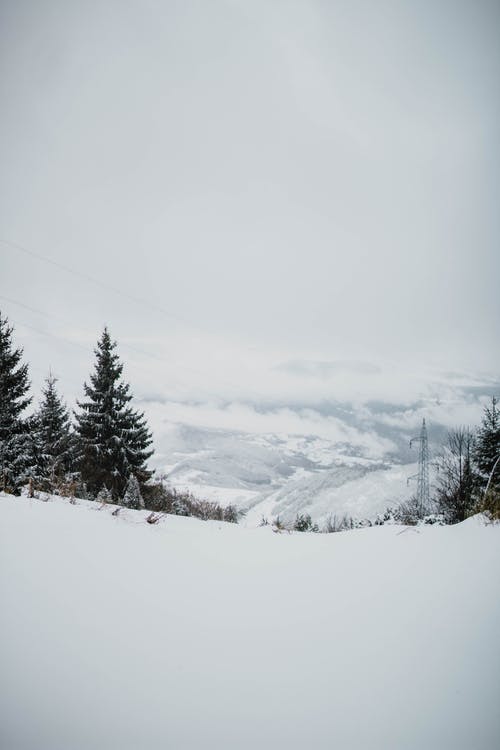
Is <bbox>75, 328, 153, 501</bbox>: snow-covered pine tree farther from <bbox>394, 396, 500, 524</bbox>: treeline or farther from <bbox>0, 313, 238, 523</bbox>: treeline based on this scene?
<bbox>394, 396, 500, 524</bbox>: treeline

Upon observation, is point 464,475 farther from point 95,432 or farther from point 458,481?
point 95,432

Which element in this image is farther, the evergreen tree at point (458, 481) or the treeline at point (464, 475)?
the evergreen tree at point (458, 481)

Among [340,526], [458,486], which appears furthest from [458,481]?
[340,526]

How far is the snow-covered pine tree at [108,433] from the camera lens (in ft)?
60.7

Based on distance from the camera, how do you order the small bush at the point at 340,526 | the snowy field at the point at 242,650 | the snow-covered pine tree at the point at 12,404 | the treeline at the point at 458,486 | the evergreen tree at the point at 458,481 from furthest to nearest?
the snow-covered pine tree at the point at 12,404
the small bush at the point at 340,526
the evergreen tree at the point at 458,481
the treeline at the point at 458,486
the snowy field at the point at 242,650

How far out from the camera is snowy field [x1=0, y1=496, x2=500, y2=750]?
1.06m

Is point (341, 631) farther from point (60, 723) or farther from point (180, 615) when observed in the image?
point (60, 723)

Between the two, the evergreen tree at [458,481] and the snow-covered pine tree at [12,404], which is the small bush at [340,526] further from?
the snow-covered pine tree at [12,404]

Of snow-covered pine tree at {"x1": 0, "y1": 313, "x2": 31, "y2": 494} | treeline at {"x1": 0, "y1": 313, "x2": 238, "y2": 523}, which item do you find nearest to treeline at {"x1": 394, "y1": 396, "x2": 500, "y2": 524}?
treeline at {"x1": 0, "y1": 313, "x2": 238, "y2": 523}

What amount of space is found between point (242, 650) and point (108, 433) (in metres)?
19.9

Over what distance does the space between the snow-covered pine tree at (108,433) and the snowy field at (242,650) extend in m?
17.8

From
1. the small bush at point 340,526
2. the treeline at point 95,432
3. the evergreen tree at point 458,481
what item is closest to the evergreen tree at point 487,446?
the evergreen tree at point 458,481

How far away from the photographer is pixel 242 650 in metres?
1.42

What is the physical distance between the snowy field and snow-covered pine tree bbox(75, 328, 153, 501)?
17807 millimetres
